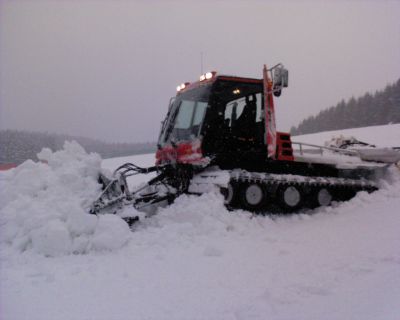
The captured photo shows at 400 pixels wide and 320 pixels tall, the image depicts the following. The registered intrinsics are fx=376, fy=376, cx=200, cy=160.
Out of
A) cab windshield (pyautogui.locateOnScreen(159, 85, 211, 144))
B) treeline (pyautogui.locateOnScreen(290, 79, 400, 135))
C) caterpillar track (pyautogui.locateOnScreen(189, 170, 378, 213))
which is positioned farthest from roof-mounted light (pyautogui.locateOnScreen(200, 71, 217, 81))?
treeline (pyautogui.locateOnScreen(290, 79, 400, 135))

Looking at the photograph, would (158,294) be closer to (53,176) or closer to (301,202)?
(53,176)

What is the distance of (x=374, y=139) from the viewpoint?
22.1 m

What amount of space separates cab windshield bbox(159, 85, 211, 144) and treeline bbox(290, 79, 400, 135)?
4655 centimetres

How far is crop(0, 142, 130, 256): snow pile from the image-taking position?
5.08 metres

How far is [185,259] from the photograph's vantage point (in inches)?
193

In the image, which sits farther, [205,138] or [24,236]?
[205,138]

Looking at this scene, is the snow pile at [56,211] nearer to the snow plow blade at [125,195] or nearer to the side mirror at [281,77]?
the snow plow blade at [125,195]

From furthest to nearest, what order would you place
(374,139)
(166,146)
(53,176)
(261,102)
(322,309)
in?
1. (374,139)
2. (166,146)
3. (261,102)
4. (53,176)
5. (322,309)

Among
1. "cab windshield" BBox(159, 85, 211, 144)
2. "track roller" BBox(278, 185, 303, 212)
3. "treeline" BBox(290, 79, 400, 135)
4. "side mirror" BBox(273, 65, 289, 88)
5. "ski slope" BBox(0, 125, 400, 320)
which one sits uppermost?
"treeline" BBox(290, 79, 400, 135)

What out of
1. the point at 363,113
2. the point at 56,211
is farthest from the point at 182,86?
the point at 363,113

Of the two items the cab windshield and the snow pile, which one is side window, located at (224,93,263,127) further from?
the snow pile

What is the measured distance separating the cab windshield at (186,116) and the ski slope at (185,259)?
5.92ft

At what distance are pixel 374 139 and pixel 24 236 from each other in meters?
21.2

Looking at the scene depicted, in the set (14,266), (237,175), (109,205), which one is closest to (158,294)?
(14,266)
